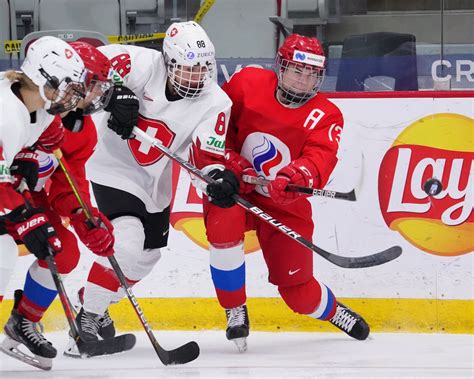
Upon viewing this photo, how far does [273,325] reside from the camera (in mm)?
4465

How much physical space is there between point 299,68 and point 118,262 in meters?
0.93

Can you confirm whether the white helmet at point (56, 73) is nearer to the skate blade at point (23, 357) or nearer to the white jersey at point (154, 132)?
the white jersey at point (154, 132)

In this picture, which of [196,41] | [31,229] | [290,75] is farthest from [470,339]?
[31,229]

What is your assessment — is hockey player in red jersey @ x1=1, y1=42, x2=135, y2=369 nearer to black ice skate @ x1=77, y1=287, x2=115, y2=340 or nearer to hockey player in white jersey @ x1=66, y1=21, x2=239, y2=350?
hockey player in white jersey @ x1=66, y1=21, x2=239, y2=350

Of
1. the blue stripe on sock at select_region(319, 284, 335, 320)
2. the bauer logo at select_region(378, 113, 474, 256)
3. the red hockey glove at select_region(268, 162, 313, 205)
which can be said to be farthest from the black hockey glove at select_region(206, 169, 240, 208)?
the bauer logo at select_region(378, 113, 474, 256)

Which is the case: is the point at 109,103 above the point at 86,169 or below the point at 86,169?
above

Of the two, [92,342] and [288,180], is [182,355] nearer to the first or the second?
[92,342]

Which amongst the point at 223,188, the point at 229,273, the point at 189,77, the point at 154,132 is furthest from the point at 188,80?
the point at 229,273

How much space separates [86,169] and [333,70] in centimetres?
119

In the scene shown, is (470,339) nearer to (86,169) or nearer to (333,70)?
(333,70)

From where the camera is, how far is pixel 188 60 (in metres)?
3.73

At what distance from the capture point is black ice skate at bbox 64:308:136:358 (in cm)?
362

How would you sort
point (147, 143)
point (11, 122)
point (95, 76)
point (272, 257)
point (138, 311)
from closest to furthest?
point (11, 122)
point (95, 76)
point (138, 311)
point (147, 143)
point (272, 257)

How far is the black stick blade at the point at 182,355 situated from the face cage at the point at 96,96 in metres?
0.83
